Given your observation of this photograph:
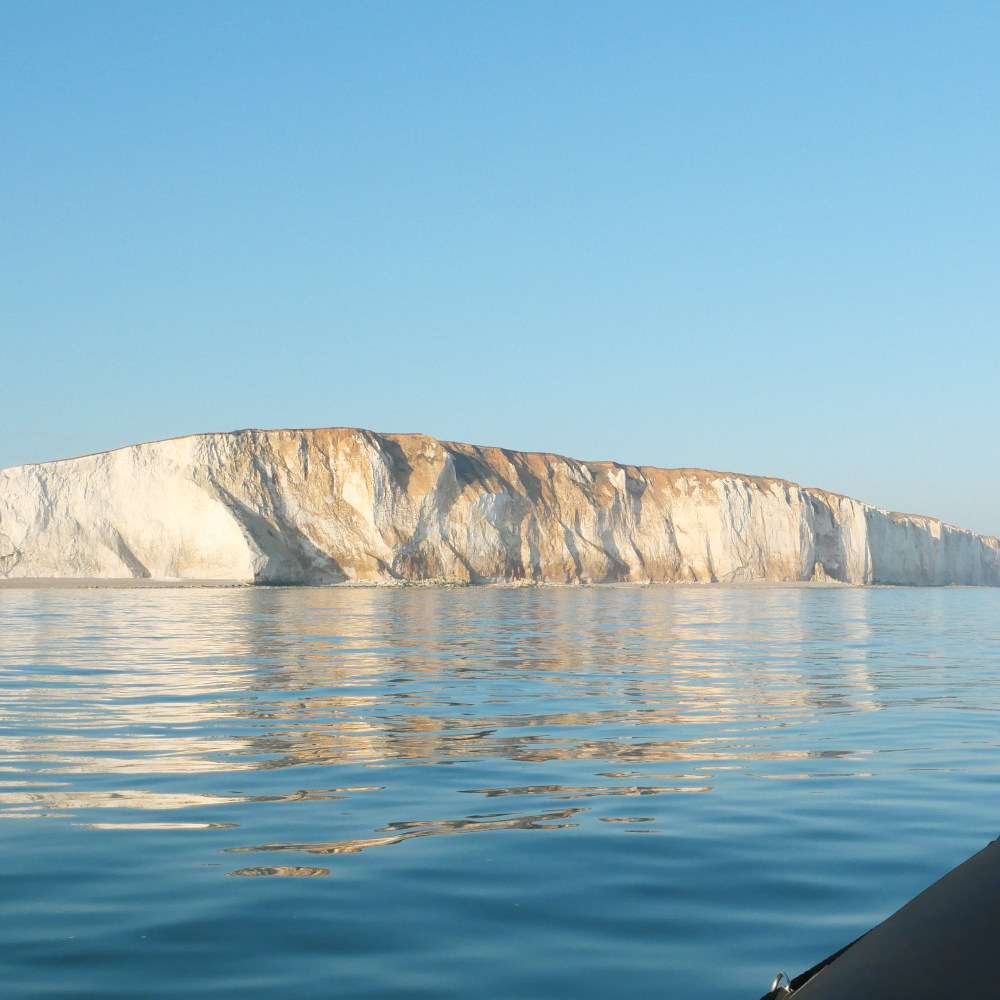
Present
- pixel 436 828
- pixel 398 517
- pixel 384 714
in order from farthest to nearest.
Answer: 1. pixel 398 517
2. pixel 384 714
3. pixel 436 828

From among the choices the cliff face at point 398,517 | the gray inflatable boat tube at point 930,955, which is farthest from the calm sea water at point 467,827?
the cliff face at point 398,517

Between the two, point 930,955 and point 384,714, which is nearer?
point 930,955

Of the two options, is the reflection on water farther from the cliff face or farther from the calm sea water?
the cliff face

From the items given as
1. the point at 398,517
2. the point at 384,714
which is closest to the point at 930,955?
the point at 384,714

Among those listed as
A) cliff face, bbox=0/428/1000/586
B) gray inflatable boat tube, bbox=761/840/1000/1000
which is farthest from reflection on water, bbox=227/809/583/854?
cliff face, bbox=0/428/1000/586

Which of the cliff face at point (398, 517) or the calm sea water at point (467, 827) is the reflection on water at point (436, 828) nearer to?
the calm sea water at point (467, 827)

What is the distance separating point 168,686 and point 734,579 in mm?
87466

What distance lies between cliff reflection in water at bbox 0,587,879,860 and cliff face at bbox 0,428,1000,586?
177 feet

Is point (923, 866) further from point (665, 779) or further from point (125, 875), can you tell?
point (125, 875)

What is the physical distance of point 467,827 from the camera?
6.03 m

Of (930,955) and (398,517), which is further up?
(398,517)

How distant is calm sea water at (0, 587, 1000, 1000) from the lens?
386 cm

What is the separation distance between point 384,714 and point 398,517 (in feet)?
237

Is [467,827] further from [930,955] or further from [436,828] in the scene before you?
[930,955]
